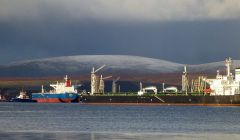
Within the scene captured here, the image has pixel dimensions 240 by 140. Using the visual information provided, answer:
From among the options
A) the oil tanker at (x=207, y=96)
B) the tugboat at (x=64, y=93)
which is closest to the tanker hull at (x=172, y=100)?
the oil tanker at (x=207, y=96)

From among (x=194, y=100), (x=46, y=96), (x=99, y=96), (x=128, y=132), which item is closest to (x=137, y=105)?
(x=99, y=96)

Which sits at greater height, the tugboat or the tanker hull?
the tugboat

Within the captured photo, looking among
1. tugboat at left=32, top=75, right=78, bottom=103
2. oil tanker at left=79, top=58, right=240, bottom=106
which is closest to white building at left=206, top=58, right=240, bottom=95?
oil tanker at left=79, top=58, right=240, bottom=106

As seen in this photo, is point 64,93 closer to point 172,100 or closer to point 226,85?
point 172,100

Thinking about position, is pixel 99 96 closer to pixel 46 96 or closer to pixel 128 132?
pixel 46 96

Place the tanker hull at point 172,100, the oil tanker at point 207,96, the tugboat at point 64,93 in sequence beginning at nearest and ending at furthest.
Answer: the tanker hull at point 172,100
the oil tanker at point 207,96
the tugboat at point 64,93

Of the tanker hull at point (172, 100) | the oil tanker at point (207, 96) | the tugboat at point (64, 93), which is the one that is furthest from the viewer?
the tugboat at point (64, 93)

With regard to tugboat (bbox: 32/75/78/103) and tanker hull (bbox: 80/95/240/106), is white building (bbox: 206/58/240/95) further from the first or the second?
tugboat (bbox: 32/75/78/103)

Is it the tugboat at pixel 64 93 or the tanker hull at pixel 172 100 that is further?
the tugboat at pixel 64 93

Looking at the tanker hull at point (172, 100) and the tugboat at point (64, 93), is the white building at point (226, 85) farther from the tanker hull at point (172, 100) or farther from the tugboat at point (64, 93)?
the tugboat at point (64, 93)

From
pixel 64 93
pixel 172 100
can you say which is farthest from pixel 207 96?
pixel 64 93

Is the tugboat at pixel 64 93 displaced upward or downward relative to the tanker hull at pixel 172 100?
upward

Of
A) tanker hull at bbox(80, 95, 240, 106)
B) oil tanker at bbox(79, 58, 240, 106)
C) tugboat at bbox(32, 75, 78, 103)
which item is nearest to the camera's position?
tanker hull at bbox(80, 95, 240, 106)

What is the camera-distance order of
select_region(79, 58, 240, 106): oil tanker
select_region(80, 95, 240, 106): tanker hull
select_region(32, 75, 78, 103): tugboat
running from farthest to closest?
select_region(32, 75, 78, 103): tugboat, select_region(79, 58, 240, 106): oil tanker, select_region(80, 95, 240, 106): tanker hull
